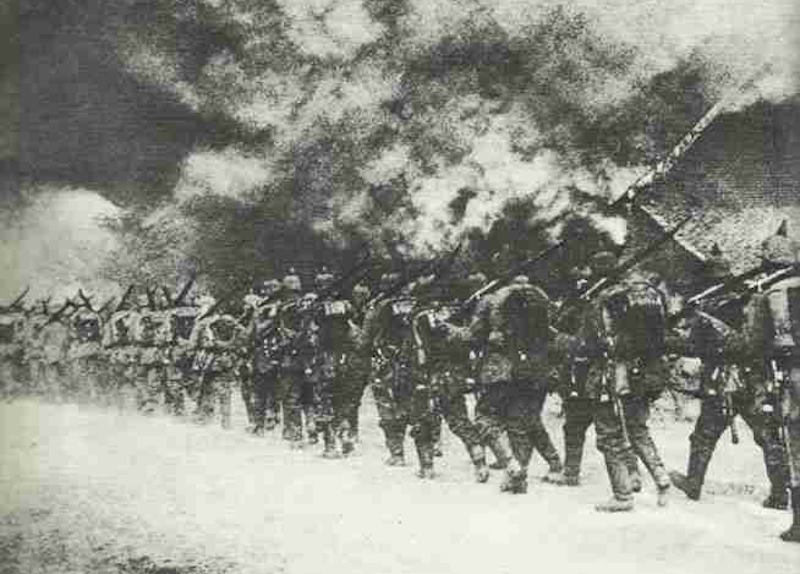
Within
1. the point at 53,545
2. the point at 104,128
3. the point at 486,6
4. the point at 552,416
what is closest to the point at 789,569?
the point at 552,416

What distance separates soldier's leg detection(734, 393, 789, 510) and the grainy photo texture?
0.02 meters

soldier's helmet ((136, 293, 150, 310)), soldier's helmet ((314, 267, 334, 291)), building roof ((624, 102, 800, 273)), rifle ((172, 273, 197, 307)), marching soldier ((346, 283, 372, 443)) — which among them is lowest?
marching soldier ((346, 283, 372, 443))

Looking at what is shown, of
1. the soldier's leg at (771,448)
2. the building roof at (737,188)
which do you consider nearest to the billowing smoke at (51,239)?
the building roof at (737,188)

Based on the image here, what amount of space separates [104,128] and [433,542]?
148 inches

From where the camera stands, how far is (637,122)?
6238 millimetres

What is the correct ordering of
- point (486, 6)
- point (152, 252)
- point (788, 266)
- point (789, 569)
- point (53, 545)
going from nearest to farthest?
1. point (789, 569)
2. point (788, 266)
3. point (53, 545)
4. point (486, 6)
5. point (152, 252)

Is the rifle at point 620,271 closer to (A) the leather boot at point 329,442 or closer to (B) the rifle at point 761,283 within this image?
(B) the rifle at point 761,283

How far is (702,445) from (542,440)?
1103 millimetres

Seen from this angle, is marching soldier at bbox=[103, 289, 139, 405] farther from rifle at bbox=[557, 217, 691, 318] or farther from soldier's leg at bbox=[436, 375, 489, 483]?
rifle at bbox=[557, 217, 691, 318]

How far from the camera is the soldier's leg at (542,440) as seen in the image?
21.1 feet

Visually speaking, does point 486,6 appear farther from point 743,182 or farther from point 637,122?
point 743,182

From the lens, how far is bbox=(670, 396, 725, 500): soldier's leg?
19.6 feet

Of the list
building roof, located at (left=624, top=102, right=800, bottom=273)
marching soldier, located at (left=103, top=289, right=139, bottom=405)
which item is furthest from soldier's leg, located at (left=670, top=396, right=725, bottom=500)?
marching soldier, located at (left=103, top=289, right=139, bottom=405)

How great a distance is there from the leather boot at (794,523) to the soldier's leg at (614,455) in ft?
3.01
